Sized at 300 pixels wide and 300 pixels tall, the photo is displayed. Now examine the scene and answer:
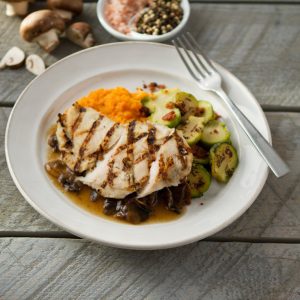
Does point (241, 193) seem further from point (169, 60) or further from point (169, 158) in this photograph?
point (169, 60)

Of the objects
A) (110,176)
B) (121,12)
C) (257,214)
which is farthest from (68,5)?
(257,214)

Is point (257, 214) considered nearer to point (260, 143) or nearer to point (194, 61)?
point (260, 143)

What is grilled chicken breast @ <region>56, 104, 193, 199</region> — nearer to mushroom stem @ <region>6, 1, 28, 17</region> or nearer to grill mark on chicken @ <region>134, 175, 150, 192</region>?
grill mark on chicken @ <region>134, 175, 150, 192</region>

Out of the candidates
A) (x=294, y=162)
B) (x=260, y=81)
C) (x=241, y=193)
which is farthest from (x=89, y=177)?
(x=260, y=81)

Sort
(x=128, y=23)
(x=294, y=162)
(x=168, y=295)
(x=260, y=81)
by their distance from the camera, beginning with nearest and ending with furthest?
(x=168, y=295)
(x=294, y=162)
(x=260, y=81)
(x=128, y=23)

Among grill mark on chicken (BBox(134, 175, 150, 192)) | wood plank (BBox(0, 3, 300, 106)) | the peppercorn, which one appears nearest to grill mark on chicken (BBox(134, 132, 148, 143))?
grill mark on chicken (BBox(134, 175, 150, 192))

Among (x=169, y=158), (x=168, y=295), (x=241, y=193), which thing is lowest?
(x=168, y=295)

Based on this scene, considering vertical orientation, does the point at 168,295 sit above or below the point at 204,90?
below
